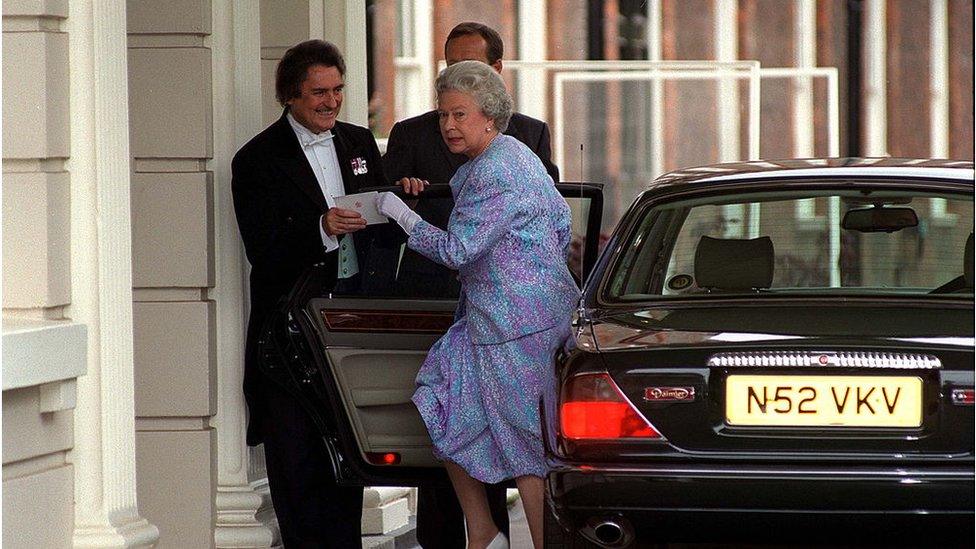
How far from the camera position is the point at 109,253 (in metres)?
5.70

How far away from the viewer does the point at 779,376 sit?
4852 mm

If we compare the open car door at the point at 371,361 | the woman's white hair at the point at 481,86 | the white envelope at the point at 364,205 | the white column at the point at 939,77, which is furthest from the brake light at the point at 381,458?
the white column at the point at 939,77

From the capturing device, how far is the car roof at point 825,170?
18.8 feet

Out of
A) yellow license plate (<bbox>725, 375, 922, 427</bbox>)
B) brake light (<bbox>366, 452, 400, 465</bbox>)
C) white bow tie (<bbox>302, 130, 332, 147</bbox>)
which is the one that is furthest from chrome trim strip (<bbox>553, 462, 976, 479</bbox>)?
white bow tie (<bbox>302, 130, 332, 147</bbox>)

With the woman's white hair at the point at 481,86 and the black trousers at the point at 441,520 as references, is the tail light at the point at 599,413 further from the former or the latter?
the black trousers at the point at 441,520

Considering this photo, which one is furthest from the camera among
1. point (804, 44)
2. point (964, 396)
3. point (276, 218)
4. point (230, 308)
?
point (804, 44)

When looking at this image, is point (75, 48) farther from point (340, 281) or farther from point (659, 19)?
point (659, 19)

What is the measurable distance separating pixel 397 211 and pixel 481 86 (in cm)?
49

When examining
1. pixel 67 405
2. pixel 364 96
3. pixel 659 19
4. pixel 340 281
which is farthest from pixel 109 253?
pixel 659 19

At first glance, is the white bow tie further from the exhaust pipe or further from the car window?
the exhaust pipe

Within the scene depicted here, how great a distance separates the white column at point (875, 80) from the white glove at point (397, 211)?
1525 cm

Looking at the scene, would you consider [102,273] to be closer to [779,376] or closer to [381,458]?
[381,458]

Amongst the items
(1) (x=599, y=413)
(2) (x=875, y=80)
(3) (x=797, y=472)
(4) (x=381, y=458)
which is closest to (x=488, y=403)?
(4) (x=381, y=458)

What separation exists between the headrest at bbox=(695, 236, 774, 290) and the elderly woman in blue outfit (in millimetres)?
500
